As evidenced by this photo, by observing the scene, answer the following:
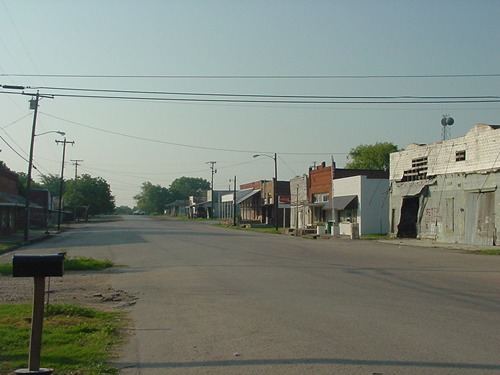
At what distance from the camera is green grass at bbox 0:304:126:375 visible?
25.1ft

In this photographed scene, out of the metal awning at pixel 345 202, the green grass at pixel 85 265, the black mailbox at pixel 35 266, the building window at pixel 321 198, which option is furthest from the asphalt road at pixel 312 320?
the building window at pixel 321 198

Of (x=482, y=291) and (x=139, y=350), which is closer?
(x=139, y=350)

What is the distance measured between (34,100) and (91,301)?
117 ft

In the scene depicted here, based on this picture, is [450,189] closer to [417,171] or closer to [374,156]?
[417,171]

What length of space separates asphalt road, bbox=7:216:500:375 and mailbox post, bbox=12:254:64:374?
1286mm

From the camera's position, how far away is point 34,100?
4619 cm

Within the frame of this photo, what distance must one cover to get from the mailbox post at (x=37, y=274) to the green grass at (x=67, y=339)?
823mm

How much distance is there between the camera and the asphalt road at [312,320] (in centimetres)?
777

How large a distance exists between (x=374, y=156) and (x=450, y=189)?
237 ft

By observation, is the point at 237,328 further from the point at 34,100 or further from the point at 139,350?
the point at 34,100

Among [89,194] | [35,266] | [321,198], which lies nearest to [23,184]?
[89,194]

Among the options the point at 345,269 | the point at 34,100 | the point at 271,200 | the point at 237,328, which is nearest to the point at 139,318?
the point at 237,328

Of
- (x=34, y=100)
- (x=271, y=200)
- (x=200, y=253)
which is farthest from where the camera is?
(x=271, y=200)

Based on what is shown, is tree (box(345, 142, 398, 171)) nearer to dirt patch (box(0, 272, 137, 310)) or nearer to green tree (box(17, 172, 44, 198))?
green tree (box(17, 172, 44, 198))
